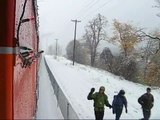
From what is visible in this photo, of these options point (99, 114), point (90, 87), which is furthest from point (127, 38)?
point (90, 87)

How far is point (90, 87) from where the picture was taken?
22.3 feet

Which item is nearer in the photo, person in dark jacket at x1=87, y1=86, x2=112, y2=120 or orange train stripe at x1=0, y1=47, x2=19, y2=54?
orange train stripe at x1=0, y1=47, x2=19, y2=54

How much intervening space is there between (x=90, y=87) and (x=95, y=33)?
179 centimetres

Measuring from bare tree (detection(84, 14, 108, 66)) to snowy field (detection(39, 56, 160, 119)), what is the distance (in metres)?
0.29

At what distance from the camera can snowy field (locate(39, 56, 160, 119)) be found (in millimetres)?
4070

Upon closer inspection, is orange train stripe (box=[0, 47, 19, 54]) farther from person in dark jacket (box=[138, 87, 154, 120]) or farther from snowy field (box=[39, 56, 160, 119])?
person in dark jacket (box=[138, 87, 154, 120])

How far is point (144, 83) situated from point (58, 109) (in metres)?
4.70

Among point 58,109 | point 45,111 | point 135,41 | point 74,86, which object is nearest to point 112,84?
point 135,41

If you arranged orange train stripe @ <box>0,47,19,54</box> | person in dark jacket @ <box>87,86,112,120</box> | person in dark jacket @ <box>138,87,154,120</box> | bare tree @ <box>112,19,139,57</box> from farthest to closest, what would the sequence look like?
person in dark jacket @ <box>87,86,112,120</box> < person in dark jacket @ <box>138,87,154,120</box> < bare tree @ <box>112,19,139,57</box> < orange train stripe @ <box>0,47,19,54</box>

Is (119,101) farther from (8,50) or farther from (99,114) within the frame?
(8,50)

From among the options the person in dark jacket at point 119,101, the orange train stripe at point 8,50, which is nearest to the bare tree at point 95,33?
the person in dark jacket at point 119,101

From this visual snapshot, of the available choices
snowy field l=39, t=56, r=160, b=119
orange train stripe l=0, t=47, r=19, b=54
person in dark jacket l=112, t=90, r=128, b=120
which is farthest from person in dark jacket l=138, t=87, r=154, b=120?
orange train stripe l=0, t=47, r=19, b=54

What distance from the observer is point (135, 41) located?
3.72 metres

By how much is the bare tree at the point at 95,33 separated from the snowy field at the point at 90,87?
0.94ft
